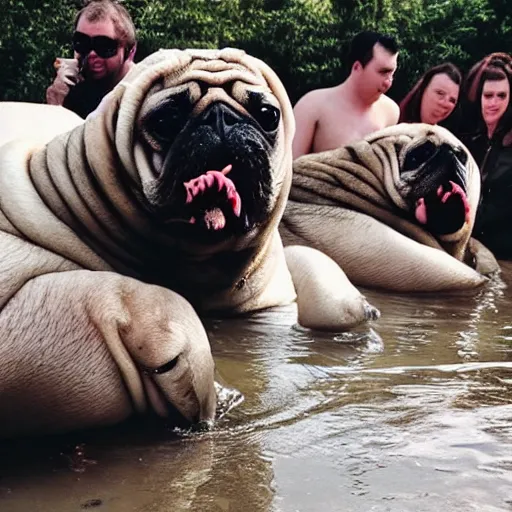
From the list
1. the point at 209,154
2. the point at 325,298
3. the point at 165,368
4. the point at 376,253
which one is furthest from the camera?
the point at 376,253

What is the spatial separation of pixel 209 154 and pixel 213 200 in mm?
174

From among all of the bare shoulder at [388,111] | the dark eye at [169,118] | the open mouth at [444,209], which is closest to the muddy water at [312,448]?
the dark eye at [169,118]

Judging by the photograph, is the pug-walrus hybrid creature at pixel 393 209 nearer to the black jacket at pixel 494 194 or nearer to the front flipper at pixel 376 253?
the front flipper at pixel 376 253

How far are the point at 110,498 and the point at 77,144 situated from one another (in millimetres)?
1699

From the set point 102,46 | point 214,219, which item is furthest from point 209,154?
point 102,46

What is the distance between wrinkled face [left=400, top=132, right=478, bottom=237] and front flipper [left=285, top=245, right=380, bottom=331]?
1373 mm

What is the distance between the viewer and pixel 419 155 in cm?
620

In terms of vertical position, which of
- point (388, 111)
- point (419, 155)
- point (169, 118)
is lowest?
Result: point (419, 155)

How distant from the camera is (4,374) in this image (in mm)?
2992

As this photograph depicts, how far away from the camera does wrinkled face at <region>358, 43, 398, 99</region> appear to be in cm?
695

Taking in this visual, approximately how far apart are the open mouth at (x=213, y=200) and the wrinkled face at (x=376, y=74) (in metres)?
3.37

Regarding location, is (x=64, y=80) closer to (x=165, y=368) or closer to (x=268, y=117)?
(x=268, y=117)

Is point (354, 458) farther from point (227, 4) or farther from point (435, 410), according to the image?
point (227, 4)

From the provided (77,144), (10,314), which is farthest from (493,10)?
(10,314)
